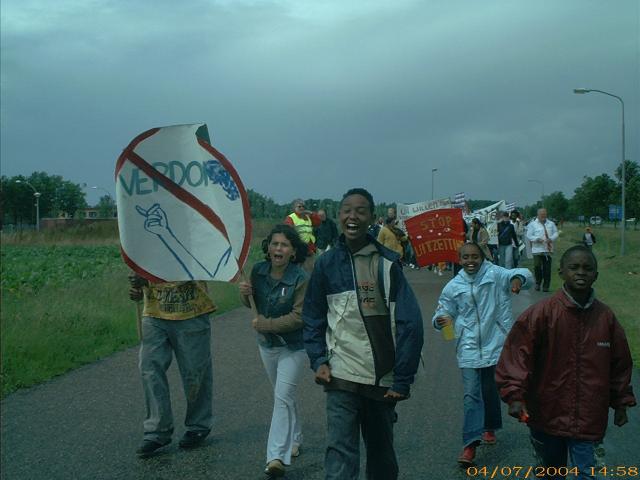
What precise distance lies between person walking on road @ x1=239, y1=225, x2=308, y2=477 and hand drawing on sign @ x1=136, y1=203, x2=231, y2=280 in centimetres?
37

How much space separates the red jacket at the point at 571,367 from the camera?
151 inches

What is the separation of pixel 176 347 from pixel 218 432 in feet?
2.83

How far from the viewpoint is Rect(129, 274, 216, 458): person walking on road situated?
5.64 meters

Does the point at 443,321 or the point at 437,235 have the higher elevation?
the point at 437,235

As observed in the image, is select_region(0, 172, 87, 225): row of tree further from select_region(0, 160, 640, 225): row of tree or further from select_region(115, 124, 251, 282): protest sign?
select_region(115, 124, 251, 282): protest sign

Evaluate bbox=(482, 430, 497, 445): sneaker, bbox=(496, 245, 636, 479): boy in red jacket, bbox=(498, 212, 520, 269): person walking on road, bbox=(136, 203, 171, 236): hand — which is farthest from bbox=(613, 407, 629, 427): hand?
bbox=(498, 212, 520, 269): person walking on road

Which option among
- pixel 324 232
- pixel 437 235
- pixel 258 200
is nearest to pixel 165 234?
pixel 437 235

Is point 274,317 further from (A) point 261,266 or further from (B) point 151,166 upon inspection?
Result: (B) point 151,166

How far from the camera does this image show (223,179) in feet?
18.1

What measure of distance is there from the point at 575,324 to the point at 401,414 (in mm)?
3040

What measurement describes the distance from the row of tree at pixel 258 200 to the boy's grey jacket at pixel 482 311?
105ft

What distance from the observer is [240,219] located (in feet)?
18.0
